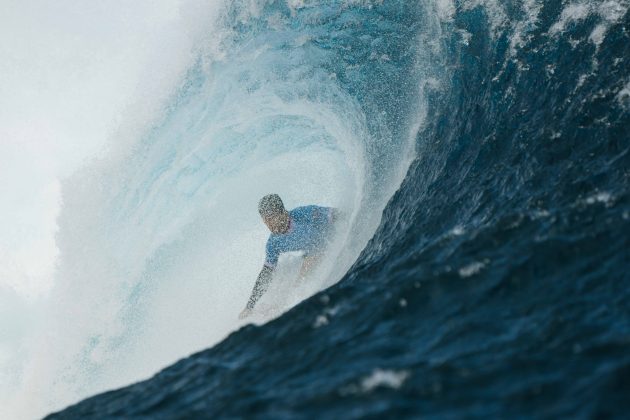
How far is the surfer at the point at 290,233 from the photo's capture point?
7250 mm

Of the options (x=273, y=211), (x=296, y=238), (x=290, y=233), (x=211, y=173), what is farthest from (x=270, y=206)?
(x=211, y=173)

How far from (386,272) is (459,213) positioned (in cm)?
130

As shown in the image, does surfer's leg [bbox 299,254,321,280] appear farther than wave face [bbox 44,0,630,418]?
Yes

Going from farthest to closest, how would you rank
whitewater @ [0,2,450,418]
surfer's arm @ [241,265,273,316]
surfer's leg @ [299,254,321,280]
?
whitewater @ [0,2,450,418]
surfer's leg @ [299,254,321,280]
surfer's arm @ [241,265,273,316]

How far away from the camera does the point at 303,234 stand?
7.84 metres

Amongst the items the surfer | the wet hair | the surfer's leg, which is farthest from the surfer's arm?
the wet hair

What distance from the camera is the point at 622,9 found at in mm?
5945

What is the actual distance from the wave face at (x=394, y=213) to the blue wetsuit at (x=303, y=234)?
44cm

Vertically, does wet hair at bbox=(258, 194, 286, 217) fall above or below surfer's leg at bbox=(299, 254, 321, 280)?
above

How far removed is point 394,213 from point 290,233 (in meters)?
1.42

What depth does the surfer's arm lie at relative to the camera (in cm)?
762

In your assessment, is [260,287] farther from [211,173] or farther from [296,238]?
[211,173]

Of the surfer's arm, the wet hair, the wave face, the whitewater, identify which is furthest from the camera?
the whitewater

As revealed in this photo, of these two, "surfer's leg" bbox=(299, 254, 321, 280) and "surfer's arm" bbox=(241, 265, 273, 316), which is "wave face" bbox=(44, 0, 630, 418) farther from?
"surfer's arm" bbox=(241, 265, 273, 316)
